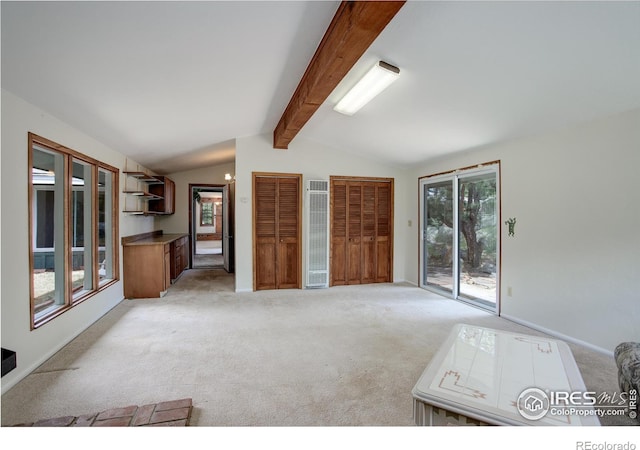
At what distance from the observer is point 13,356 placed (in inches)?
52.5

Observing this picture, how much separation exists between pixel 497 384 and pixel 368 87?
2528 mm

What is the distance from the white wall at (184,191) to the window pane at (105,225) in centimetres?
276

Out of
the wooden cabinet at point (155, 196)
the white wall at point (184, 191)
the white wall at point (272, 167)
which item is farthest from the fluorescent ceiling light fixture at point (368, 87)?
the white wall at point (184, 191)

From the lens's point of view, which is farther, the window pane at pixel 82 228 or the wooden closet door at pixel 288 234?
the wooden closet door at pixel 288 234

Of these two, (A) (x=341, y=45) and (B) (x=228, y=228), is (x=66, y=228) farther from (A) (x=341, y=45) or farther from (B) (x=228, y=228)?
(B) (x=228, y=228)

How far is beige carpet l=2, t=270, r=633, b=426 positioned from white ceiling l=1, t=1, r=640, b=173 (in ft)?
7.01

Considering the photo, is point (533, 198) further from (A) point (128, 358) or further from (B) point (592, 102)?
(A) point (128, 358)

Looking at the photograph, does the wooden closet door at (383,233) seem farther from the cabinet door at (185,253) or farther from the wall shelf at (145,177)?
the cabinet door at (185,253)

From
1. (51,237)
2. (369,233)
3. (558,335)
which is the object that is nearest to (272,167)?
(369,233)

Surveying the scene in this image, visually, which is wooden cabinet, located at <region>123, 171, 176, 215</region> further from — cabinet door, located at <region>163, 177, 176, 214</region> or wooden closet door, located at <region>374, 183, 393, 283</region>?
wooden closet door, located at <region>374, 183, 393, 283</region>

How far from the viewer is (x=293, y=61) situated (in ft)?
8.24

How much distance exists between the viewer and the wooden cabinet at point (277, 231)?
4.97 metres
